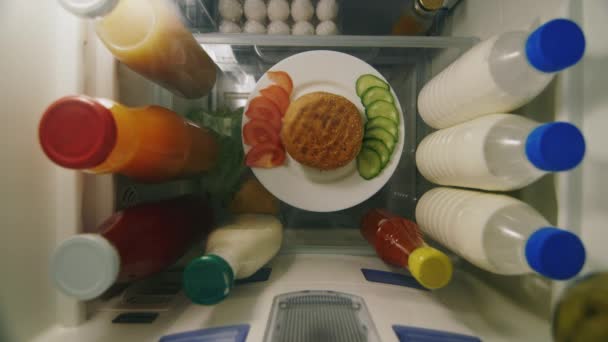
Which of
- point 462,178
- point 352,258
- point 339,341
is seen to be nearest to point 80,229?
point 339,341

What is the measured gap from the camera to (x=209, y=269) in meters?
0.53

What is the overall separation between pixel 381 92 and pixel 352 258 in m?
0.44

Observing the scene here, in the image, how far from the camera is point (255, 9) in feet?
3.22

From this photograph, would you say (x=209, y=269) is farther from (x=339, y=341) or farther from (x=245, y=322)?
(x=339, y=341)

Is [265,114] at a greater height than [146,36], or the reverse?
[146,36]

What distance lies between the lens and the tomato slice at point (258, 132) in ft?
2.72

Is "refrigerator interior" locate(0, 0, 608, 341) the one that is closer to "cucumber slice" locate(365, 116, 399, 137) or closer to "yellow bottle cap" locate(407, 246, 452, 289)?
"yellow bottle cap" locate(407, 246, 452, 289)

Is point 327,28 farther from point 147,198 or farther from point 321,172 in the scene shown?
point 147,198

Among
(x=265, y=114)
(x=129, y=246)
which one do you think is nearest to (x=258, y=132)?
(x=265, y=114)

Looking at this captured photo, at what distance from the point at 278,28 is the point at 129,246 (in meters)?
0.72

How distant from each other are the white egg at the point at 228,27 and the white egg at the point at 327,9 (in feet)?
0.83

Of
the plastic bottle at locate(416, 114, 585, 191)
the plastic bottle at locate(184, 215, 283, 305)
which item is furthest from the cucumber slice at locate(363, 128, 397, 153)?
the plastic bottle at locate(184, 215, 283, 305)

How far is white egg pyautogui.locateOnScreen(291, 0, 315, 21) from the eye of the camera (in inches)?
38.4

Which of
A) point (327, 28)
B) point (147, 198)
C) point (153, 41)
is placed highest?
point (327, 28)
